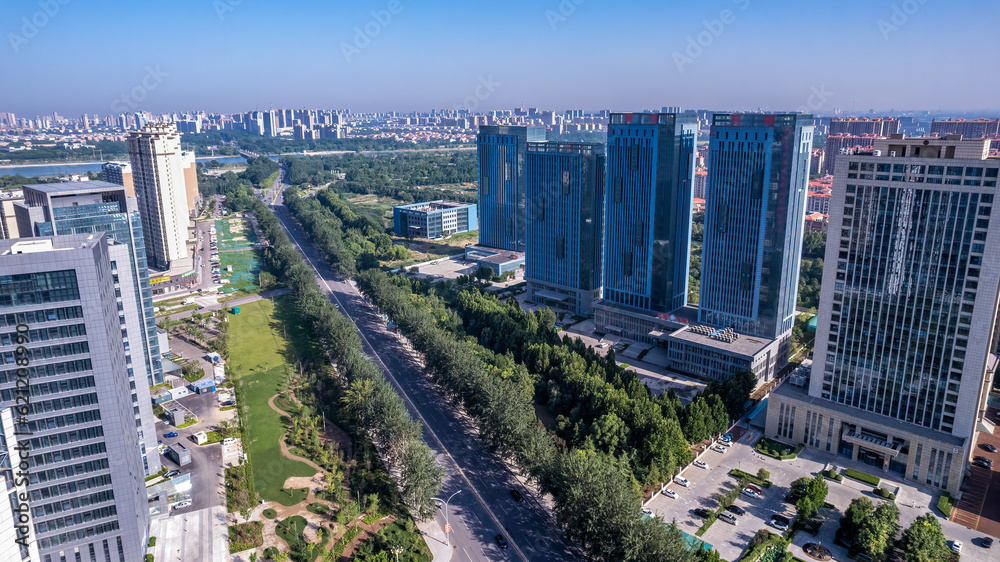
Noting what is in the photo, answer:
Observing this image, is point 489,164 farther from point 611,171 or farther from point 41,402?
point 41,402

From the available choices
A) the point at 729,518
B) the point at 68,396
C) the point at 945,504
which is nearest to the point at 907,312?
the point at 945,504

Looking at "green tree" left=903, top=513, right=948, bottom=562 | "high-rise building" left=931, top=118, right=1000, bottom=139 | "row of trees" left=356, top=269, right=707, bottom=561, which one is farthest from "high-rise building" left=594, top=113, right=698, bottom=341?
"high-rise building" left=931, top=118, right=1000, bottom=139

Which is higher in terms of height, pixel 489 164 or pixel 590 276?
pixel 489 164

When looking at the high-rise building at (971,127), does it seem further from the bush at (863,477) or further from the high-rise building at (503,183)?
the bush at (863,477)

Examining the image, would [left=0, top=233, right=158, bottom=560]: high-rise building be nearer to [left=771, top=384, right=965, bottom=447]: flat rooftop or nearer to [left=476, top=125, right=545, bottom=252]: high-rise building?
[left=771, top=384, right=965, bottom=447]: flat rooftop

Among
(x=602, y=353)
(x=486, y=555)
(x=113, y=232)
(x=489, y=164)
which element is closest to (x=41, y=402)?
(x=486, y=555)

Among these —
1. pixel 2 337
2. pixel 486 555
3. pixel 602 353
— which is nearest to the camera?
pixel 2 337

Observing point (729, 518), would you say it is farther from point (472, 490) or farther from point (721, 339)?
Answer: point (721, 339)

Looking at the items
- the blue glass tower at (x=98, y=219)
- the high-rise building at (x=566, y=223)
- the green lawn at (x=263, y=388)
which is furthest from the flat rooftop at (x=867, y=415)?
the blue glass tower at (x=98, y=219)
